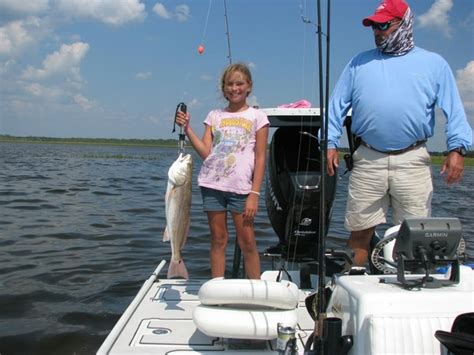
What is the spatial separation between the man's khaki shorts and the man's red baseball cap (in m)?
0.98

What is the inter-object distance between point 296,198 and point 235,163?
1.25 meters

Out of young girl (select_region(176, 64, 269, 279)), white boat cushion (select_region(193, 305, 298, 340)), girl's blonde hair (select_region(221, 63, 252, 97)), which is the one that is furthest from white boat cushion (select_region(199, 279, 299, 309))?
girl's blonde hair (select_region(221, 63, 252, 97))

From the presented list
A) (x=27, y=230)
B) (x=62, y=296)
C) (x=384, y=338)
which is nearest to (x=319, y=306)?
(x=384, y=338)

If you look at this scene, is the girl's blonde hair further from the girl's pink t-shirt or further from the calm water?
the calm water

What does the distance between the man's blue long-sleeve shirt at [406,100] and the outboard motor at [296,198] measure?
0.96m

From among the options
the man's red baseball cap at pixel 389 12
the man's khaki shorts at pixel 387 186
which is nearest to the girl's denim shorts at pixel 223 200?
the man's khaki shorts at pixel 387 186

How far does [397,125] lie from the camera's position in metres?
3.77

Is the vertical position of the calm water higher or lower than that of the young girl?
lower

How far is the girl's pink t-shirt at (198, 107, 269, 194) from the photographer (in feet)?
12.8

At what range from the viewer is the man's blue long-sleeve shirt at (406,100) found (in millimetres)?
3756

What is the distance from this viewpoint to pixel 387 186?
3885 millimetres

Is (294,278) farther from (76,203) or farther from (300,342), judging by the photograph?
(76,203)

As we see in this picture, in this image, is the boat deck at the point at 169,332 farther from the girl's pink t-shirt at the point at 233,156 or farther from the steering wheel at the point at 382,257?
the girl's pink t-shirt at the point at 233,156

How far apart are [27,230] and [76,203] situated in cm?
408
